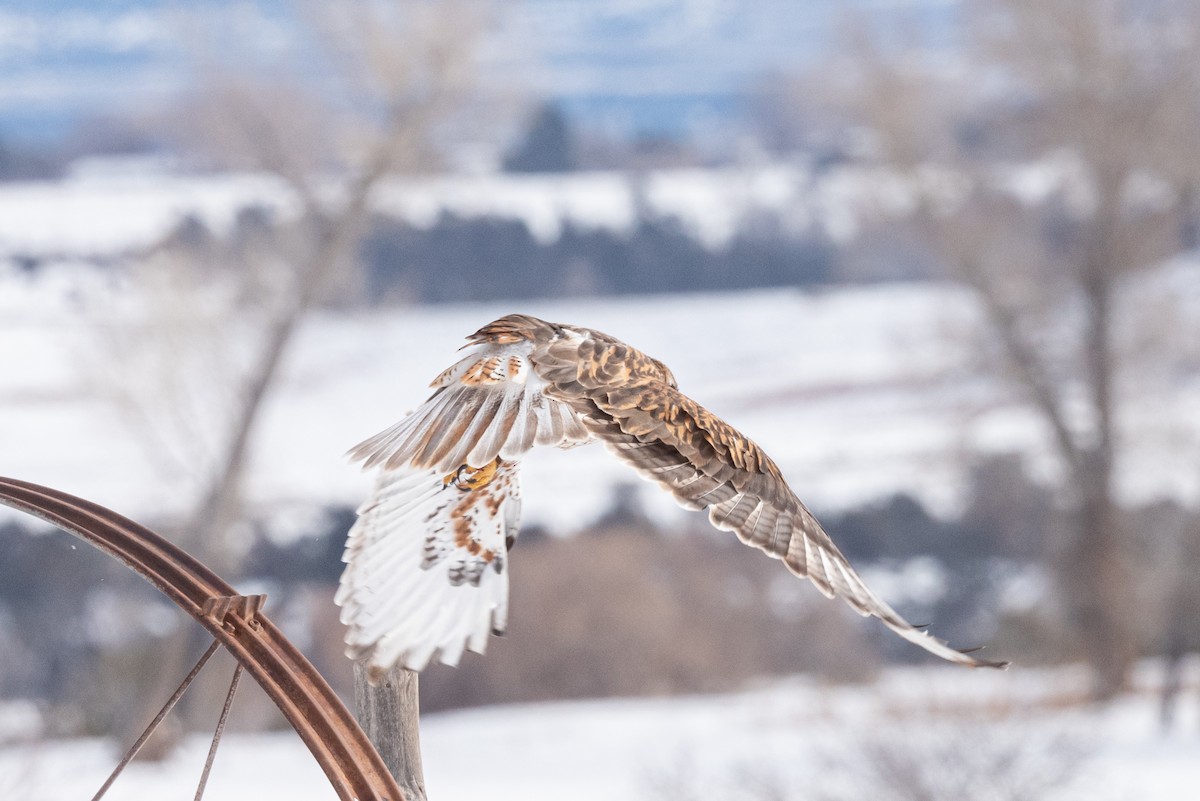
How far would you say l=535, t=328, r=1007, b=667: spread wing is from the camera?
80.8 inches

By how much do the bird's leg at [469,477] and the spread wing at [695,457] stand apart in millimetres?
155

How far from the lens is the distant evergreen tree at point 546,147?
14695mm

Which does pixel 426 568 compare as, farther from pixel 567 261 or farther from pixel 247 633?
pixel 567 261

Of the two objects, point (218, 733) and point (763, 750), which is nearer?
point (218, 733)

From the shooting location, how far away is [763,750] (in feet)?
32.7

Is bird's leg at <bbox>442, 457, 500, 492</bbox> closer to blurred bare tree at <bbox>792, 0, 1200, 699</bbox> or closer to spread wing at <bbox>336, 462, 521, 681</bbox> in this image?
spread wing at <bbox>336, 462, 521, 681</bbox>

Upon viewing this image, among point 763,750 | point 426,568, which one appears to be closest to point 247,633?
point 426,568

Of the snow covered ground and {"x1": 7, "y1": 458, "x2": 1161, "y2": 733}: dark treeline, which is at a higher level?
the snow covered ground

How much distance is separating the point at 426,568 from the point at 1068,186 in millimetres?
13448

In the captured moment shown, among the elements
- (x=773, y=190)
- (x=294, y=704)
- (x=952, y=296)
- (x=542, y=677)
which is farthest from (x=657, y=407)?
(x=773, y=190)

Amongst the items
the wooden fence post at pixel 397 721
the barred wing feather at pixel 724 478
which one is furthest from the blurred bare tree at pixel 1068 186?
the wooden fence post at pixel 397 721

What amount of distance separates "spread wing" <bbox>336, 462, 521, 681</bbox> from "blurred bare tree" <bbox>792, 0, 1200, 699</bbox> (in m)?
12.4

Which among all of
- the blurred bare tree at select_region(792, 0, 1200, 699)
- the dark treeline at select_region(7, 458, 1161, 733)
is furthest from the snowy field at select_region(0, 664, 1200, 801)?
the blurred bare tree at select_region(792, 0, 1200, 699)

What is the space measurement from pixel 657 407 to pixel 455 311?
1285 centimetres
